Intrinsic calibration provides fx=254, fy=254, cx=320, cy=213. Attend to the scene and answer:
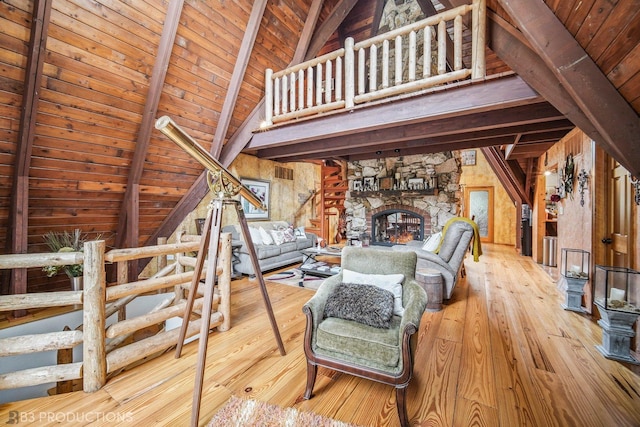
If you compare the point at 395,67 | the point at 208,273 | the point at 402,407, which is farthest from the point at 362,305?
the point at 395,67

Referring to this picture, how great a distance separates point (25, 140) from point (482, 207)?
9567 millimetres

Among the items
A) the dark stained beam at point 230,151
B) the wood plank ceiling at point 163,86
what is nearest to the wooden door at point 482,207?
the wood plank ceiling at point 163,86

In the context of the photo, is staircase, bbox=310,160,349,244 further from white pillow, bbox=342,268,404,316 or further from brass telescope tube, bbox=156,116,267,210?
brass telescope tube, bbox=156,116,267,210

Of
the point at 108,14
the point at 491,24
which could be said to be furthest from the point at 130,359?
the point at 491,24

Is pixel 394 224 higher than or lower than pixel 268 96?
lower

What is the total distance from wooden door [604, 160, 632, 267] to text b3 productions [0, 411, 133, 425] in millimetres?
4099

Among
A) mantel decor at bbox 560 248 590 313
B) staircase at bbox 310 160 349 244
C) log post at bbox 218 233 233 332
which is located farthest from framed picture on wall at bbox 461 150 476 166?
log post at bbox 218 233 233 332

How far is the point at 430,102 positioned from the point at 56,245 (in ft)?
14.6

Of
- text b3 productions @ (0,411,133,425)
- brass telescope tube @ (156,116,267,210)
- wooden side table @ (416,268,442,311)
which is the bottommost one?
text b3 productions @ (0,411,133,425)

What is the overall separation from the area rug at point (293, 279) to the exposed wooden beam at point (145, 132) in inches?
77.7

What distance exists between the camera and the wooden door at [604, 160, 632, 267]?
94.0 inches

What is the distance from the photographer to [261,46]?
3.36 metres

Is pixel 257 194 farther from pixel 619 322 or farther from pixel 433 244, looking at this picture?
pixel 619 322

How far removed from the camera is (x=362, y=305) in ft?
5.40
